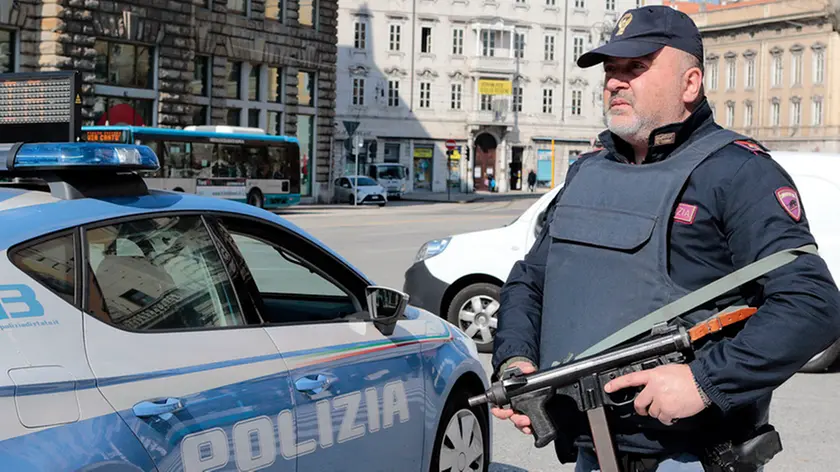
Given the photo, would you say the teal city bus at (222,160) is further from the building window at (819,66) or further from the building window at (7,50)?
the building window at (819,66)

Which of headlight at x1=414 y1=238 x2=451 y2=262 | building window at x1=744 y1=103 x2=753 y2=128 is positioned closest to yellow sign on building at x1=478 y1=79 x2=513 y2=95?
building window at x1=744 y1=103 x2=753 y2=128

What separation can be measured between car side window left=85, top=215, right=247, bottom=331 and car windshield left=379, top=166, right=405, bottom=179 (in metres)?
53.2

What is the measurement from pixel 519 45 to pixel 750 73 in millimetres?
33851

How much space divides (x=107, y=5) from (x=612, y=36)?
103 feet

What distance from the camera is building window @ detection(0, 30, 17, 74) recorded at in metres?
30.0

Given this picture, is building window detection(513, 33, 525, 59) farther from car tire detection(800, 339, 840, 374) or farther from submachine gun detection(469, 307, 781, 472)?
submachine gun detection(469, 307, 781, 472)

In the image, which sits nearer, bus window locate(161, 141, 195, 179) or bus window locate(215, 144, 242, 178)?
bus window locate(161, 141, 195, 179)

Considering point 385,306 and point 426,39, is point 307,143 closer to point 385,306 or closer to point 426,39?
point 426,39

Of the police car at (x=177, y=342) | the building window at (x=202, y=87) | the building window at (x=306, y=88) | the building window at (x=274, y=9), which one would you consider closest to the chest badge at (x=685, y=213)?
the police car at (x=177, y=342)

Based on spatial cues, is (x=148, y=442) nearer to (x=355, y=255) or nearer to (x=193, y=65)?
(x=355, y=255)

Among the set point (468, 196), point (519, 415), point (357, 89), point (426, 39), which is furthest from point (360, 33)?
point (519, 415)

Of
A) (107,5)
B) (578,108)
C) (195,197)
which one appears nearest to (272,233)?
(195,197)

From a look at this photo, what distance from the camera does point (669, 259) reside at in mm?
2809

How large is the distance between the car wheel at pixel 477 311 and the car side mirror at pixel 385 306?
537cm
